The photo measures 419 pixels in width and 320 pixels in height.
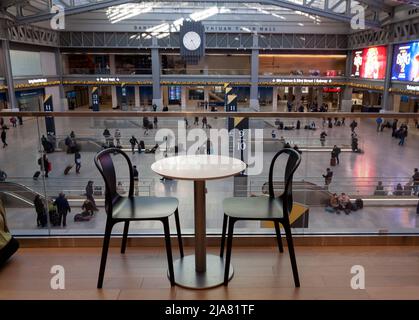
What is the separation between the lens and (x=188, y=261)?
8.29 ft

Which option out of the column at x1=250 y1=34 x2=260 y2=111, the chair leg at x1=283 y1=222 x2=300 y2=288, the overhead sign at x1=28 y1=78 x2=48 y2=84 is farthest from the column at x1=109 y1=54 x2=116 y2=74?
the chair leg at x1=283 y1=222 x2=300 y2=288

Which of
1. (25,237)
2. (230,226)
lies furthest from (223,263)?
(25,237)

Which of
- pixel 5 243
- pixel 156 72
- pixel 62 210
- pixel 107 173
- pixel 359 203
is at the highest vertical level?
pixel 156 72

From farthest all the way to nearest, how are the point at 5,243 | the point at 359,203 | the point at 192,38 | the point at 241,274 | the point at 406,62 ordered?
the point at 192,38 < the point at 406,62 < the point at 359,203 < the point at 5,243 < the point at 241,274

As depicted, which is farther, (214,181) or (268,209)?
(214,181)

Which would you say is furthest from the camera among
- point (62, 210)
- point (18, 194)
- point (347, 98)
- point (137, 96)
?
point (137, 96)

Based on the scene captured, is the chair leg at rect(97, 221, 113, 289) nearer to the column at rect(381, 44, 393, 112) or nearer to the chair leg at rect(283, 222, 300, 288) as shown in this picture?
the chair leg at rect(283, 222, 300, 288)

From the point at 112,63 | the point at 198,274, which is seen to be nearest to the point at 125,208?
the point at 198,274

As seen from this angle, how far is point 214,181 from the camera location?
18.8ft

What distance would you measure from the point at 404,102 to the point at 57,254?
2482 cm

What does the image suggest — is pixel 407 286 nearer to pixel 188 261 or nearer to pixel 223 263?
pixel 223 263

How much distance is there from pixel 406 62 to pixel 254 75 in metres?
10.1

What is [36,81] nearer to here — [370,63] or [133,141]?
[133,141]

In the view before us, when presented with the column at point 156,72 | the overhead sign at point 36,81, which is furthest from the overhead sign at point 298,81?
the overhead sign at point 36,81
